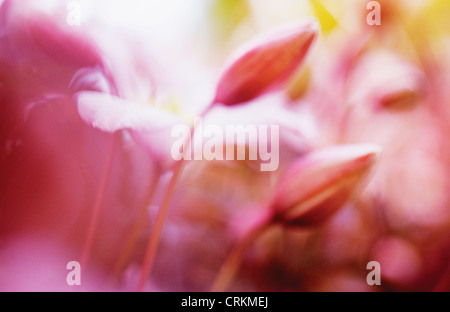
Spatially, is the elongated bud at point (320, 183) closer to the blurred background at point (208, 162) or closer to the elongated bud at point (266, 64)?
the blurred background at point (208, 162)

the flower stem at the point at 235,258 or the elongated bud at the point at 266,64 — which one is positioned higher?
the elongated bud at the point at 266,64

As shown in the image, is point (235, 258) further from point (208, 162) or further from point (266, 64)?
point (266, 64)

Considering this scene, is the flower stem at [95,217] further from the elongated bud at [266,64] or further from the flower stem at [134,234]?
the elongated bud at [266,64]

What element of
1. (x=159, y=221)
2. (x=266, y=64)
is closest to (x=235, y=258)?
(x=159, y=221)

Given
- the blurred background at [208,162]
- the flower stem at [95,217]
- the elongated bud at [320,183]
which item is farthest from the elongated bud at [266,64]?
the flower stem at [95,217]

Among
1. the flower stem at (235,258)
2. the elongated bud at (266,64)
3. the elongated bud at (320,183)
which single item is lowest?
the flower stem at (235,258)

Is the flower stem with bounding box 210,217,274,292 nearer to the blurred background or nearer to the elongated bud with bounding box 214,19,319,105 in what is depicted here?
the blurred background
